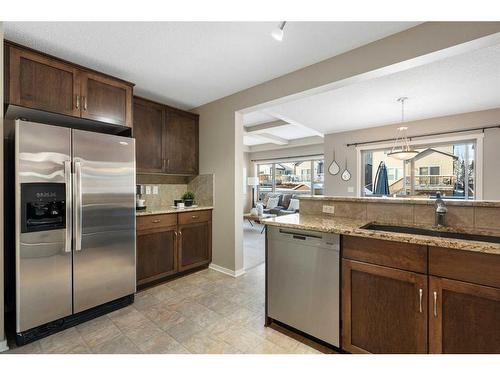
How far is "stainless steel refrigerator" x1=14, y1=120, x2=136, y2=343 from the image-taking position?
69.7 inches

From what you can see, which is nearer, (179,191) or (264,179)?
(179,191)

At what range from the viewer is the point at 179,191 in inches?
149

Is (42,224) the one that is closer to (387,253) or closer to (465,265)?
(387,253)

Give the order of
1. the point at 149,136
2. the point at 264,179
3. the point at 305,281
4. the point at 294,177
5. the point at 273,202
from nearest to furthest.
A: the point at 305,281 < the point at 149,136 < the point at 273,202 < the point at 294,177 < the point at 264,179

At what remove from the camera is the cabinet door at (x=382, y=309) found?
1356mm

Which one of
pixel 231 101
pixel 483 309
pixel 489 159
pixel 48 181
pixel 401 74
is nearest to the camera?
pixel 483 309

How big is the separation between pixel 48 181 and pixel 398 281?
8.36 feet

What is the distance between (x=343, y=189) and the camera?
17.4 ft

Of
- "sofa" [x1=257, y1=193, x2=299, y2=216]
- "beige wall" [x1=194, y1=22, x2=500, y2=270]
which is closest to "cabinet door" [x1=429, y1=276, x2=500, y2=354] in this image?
"beige wall" [x1=194, y1=22, x2=500, y2=270]

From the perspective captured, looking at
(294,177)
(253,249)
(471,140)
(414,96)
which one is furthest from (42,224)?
(294,177)

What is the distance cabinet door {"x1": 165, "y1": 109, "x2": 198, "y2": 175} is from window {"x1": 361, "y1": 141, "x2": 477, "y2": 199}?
341 centimetres

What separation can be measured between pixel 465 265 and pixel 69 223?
8.76 feet
